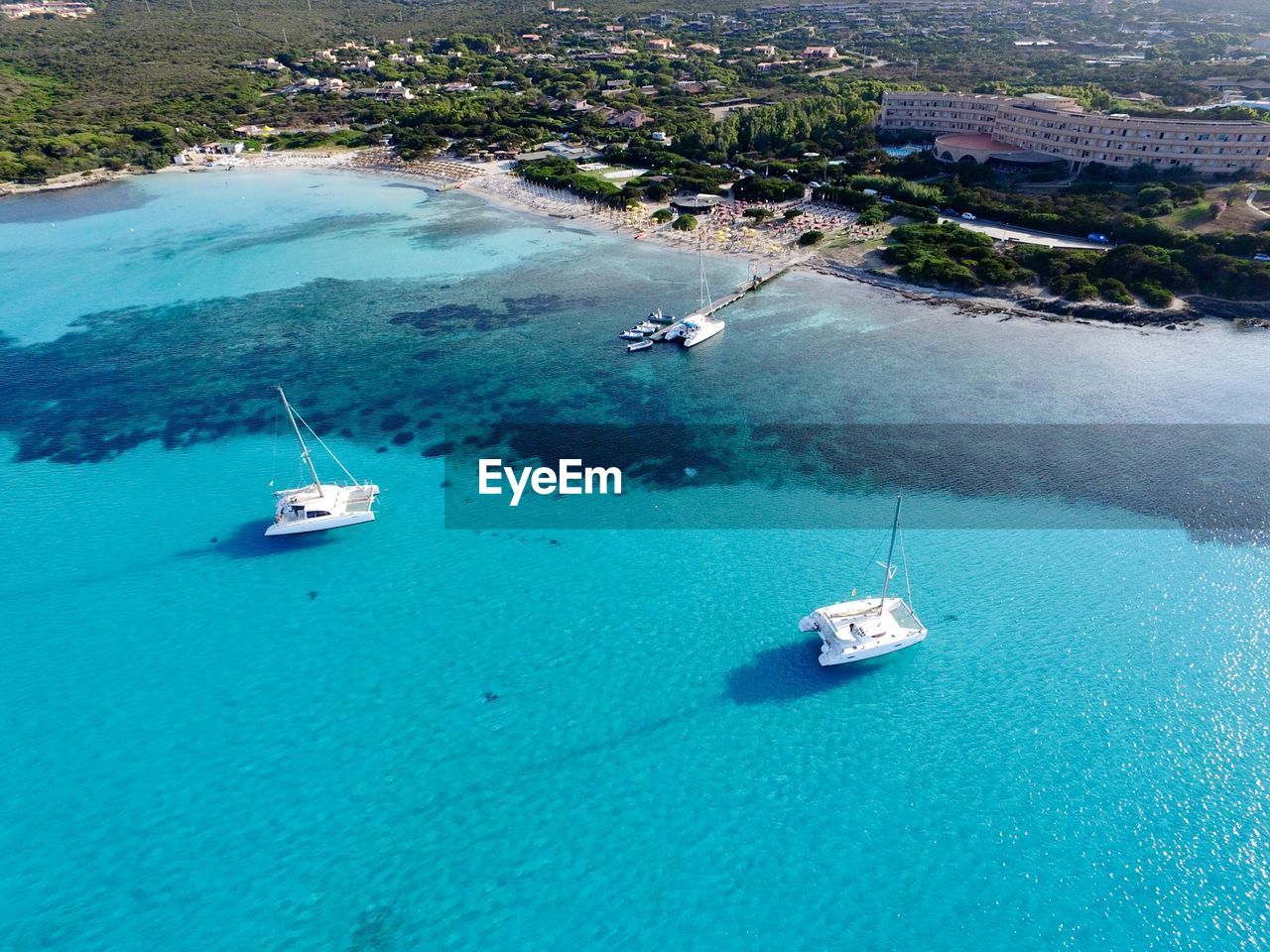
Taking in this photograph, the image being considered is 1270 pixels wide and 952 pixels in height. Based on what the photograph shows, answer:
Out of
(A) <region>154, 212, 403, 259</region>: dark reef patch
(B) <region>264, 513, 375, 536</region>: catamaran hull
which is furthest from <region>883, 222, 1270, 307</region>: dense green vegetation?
(A) <region>154, 212, 403, 259</region>: dark reef patch

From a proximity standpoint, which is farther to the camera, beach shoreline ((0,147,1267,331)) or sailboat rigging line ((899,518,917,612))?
beach shoreline ((0,147,1267,331))

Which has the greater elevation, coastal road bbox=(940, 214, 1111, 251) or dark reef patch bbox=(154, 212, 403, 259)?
coastal road bbox=(940, 214, 1111, 251)

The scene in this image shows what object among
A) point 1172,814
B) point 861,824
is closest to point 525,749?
point 861,824

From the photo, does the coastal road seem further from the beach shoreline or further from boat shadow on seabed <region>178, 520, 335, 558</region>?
boat shadow on seabed <region>178, 520, 335, 558</region>

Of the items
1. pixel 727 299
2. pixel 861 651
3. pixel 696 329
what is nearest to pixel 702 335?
pixel 696 329

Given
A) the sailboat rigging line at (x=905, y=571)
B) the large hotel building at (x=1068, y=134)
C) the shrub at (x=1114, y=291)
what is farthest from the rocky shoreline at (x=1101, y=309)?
the sailboat rigging line at (x=905, y=571)

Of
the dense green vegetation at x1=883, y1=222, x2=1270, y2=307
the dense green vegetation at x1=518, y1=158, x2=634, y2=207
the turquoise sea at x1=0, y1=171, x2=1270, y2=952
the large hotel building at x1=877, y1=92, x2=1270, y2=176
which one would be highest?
the large hotel building at x1=877, y1=92, x2=1270, y2=176

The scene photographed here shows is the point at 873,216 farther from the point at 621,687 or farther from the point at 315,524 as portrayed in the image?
the point at 315,524
